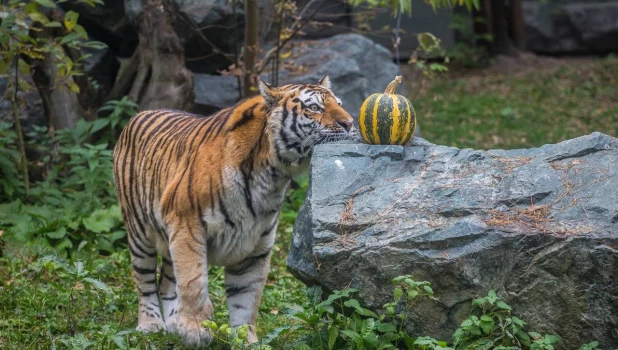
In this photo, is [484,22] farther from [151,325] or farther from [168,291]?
[151,325]

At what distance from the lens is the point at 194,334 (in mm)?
4535

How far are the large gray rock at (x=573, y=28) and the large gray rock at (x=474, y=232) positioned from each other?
13528mm

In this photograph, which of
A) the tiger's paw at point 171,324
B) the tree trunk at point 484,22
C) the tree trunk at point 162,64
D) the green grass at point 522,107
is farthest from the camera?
the tree trunk at point 484,22

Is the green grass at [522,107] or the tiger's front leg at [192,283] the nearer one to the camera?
the tiger's front leg at [192,283]

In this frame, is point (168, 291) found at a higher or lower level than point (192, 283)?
lower

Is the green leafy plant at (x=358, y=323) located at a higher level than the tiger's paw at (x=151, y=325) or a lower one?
higher

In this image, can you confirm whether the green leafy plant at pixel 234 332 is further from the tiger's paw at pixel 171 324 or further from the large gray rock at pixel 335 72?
the large gray rock at pixel 335 72

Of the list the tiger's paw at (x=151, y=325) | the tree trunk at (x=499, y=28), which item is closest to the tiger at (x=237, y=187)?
the tiger's paw at (x=151, y=325)

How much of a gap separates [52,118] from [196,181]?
13.4 ft

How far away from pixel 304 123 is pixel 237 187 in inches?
20.7

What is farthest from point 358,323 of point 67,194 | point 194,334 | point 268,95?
point 67,194

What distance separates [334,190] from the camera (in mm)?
4320

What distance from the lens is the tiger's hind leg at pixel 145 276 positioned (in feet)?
18.2

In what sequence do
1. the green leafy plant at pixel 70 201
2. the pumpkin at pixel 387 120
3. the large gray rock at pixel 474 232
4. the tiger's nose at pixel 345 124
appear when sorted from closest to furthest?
the large gray rock at pixel 474 232, the pumpkin at pixel 387 120, the tiger's nose at pixel 345 124, the green leafy plant at pixel 70 201
